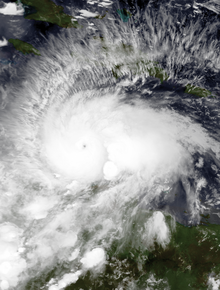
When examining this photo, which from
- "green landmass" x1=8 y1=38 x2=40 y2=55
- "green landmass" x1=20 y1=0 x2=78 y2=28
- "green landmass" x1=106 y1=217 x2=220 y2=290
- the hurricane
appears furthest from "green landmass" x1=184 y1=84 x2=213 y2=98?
"green landmass" x1=8 y1=38 x2=40 y2=55

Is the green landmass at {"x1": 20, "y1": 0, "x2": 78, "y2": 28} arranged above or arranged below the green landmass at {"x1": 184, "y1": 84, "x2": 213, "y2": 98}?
above

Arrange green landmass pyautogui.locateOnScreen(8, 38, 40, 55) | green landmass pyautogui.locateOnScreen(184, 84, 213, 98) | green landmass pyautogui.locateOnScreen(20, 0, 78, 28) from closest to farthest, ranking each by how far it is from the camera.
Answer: green landmass pyautogui.locateOnScreen(20, 0, 78, 28) → green landmass pyautogui.locateOnScreen(8, 38, 40, 55) → green landmass pyautogui.locateOnScreen(184, 84, 213, 98)

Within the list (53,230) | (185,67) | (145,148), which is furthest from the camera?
(145,148)

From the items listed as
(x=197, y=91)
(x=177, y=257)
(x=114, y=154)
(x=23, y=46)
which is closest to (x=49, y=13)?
(x=23, y=46)

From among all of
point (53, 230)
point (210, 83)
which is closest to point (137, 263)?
point (53, 230)

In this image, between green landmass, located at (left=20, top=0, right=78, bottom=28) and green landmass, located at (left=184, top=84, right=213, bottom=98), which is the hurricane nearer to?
green landmass, located at (left=184, top=84, right=213, bottom=98)

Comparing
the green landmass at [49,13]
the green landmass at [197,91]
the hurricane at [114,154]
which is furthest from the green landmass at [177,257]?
the green landmass at [49,13]

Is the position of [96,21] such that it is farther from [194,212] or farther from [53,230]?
[194,212]
